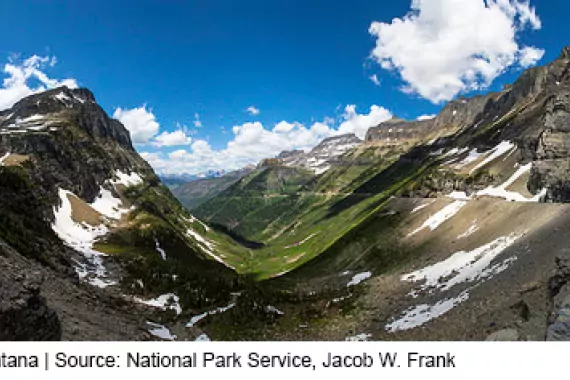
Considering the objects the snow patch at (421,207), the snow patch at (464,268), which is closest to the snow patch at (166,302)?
the snow patch at (464,268)

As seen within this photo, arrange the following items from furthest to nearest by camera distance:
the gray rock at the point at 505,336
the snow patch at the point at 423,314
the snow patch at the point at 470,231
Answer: the snow patch at the point at 470,231 → the snow patch at the point at 423,314 → the gray rock at the point at 505,336

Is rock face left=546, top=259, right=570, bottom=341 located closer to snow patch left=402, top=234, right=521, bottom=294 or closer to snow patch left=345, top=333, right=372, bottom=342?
snow patch left=402, top=234, right=521, bottom=294

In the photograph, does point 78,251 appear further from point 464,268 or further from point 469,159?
point 469,159

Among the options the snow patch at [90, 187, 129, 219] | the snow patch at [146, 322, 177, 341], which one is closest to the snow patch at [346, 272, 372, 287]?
the snow patch at [146, 322, 177, 341]

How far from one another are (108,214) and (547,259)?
143219 mm

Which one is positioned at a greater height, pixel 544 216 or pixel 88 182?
pixel 88 182

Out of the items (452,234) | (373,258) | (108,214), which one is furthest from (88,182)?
(452,234)

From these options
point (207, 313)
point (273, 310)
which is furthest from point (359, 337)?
point (207, 313)

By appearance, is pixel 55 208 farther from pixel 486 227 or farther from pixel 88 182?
pixel 486 227

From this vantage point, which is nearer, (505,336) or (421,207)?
(505,336)

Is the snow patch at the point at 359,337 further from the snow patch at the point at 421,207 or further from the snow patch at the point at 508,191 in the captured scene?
the snow patch at the point at 421,207

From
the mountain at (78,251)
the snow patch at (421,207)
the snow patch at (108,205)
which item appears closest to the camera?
the mountain at (78,251)
